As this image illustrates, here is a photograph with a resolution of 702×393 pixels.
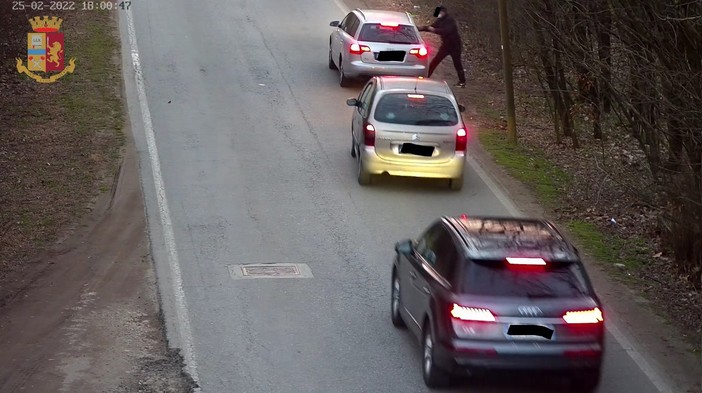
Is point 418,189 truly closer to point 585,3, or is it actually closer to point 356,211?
point 356,211

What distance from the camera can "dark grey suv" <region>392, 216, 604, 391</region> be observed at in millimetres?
9766

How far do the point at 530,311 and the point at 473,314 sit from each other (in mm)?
495

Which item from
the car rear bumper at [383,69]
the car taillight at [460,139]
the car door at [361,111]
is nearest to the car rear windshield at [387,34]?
the car rear bumper at [383,69]

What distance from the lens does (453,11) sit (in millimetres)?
31359

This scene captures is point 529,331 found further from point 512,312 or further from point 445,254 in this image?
point 445,254

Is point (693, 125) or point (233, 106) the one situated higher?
point (693, 125)

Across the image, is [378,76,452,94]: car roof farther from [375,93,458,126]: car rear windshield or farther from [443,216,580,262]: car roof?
[443,216,580,262]: car roof

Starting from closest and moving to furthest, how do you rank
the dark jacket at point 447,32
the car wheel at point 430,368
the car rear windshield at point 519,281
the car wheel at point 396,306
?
the car rear windshield at point 519,281
the car wheel at point 430,368
the car wheel at point 396,306
the dark jacket at point 447,32

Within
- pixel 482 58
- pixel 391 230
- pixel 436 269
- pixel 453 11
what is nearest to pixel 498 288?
pixel 436 269

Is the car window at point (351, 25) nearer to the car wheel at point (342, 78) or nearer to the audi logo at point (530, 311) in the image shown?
the car wheel at point (342, 78)

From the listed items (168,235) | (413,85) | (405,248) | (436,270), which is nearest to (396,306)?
(405,248)

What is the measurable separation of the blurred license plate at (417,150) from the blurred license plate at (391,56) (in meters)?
6.75

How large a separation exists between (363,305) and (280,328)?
1252 mm

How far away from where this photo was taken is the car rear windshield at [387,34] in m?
24.3
